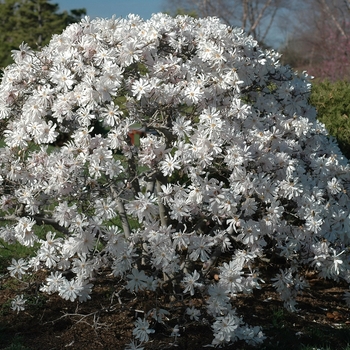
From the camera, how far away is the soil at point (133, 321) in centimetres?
381

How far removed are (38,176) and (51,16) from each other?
88.4ft

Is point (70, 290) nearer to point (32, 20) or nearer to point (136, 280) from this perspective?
point (136, 280)

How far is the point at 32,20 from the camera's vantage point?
29344 mm

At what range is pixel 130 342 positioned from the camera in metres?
3.80

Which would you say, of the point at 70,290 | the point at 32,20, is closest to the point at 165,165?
the point at 70,290

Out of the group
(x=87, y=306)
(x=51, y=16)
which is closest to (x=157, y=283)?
(x=87, y=306)

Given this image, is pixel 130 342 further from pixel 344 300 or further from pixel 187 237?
pixel 344 300

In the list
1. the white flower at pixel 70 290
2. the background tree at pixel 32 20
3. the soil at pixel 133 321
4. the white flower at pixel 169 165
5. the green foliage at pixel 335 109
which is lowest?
the soil at pixel 133 321

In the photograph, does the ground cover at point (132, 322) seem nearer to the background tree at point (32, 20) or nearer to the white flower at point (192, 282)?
the white flower at point (192, 282)

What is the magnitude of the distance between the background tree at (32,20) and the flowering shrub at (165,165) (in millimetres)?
25212

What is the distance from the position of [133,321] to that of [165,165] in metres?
1.21

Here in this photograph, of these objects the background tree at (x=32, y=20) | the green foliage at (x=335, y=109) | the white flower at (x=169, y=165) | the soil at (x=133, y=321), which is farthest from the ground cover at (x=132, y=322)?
the background tree at (x=32, y=20)

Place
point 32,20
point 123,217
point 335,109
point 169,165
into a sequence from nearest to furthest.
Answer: point 169,165
point 123,217
point 335,109
point 32,20

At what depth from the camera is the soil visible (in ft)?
12.5
